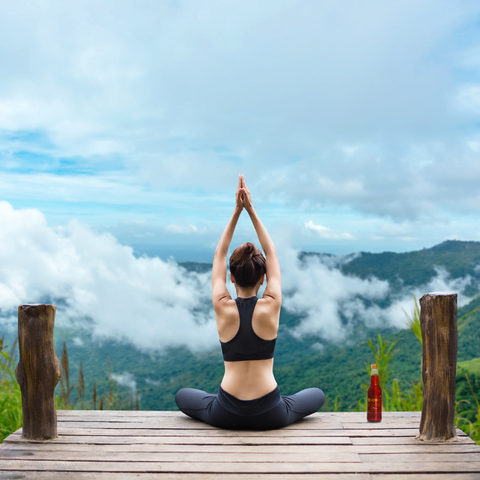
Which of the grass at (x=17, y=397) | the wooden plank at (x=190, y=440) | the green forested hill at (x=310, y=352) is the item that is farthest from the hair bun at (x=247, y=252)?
the green forested hill at (x=310, y=352)

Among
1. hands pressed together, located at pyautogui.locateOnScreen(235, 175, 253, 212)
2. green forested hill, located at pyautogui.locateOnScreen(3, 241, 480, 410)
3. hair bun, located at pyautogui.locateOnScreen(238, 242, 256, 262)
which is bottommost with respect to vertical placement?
green forested hill, located at pyautogui.locateOnScreen(3, 241, 480, 410)

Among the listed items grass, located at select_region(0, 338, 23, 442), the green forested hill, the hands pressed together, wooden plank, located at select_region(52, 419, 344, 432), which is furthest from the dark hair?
the green forested hill

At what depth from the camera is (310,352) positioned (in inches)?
1352

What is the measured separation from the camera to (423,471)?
2246 mm

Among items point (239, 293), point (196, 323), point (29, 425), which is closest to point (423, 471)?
point (239, 293)

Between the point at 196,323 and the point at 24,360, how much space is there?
5782 centimetres

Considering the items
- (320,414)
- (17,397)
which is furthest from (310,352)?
(17,397)

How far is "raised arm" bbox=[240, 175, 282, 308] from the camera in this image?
264 cm

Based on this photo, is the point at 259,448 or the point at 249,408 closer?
the point at 259,448

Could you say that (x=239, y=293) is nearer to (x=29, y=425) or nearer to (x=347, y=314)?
(x=29, y=425)

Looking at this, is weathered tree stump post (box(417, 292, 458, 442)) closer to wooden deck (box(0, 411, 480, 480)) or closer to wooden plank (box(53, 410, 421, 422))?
wooden deck (box(0, 411, 480, 480))

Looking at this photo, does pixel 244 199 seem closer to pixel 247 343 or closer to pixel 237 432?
pixel 247 343

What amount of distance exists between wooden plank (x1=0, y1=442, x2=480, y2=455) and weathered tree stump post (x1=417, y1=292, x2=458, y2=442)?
0.38 feet

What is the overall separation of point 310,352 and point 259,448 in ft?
110
